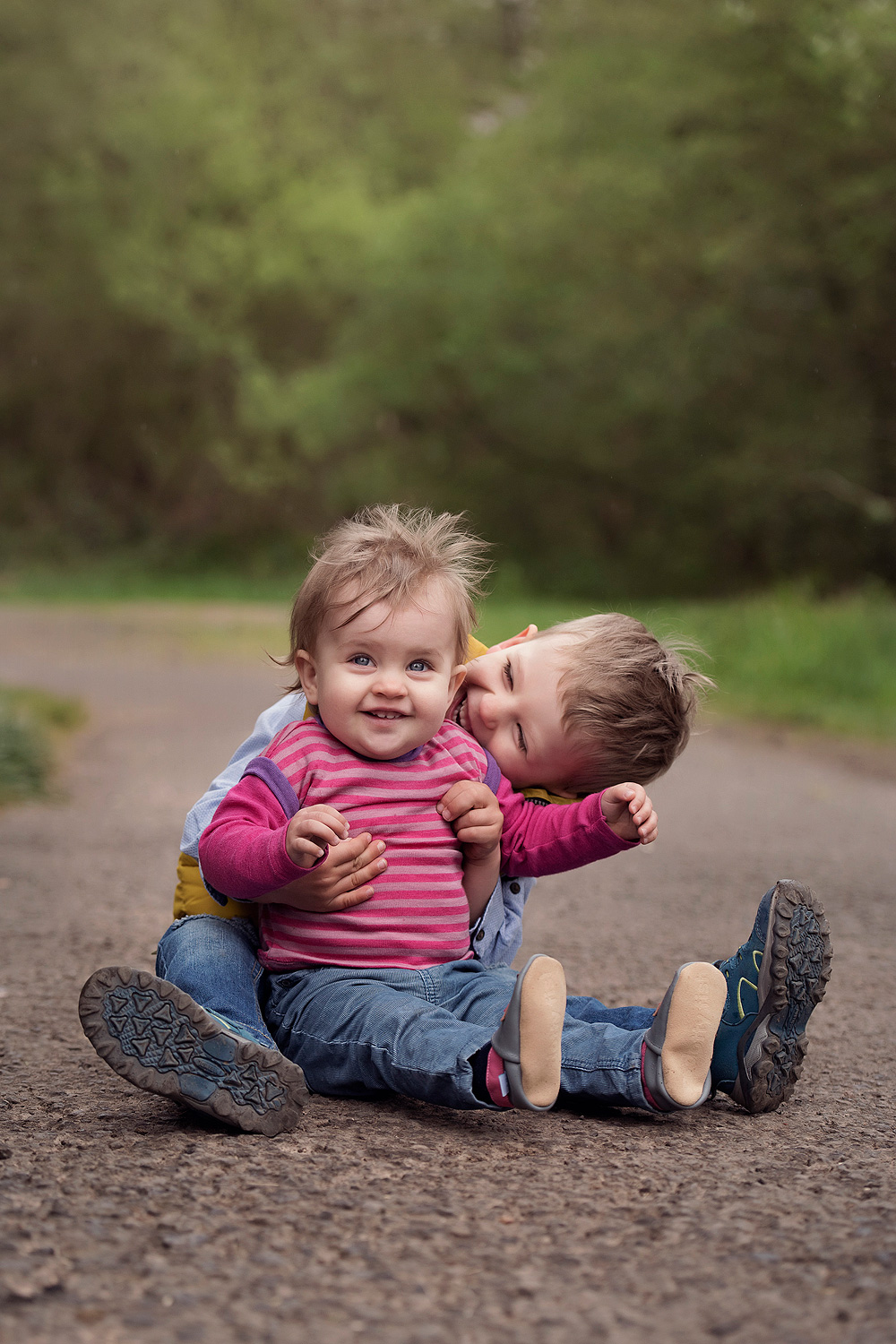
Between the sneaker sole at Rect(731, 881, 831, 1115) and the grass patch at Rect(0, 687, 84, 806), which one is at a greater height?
the grass patch at Rect(0, 687, 84, 806)

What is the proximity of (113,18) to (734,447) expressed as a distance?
10.9 meters

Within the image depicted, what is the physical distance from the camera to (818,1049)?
2568 mm

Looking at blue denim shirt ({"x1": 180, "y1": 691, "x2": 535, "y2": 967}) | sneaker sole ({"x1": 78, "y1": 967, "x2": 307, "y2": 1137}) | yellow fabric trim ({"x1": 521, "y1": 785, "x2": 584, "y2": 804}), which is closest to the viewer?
sneaker sole ({"x1": 78, "y1": 967, "x2": 307, "y2": 1137})

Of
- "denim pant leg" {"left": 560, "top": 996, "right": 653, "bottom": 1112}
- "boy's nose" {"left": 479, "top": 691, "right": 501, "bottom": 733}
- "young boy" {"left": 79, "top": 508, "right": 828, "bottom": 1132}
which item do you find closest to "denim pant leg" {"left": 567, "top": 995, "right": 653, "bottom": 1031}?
"young boy" {"left": 79, "top": 508, "right": 828, "bottom": 1132}

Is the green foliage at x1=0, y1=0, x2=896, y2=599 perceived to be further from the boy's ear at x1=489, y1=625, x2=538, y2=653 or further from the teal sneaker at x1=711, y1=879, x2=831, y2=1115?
the teal sneaker at x1=711, y1=879, x2=831, y2=1115

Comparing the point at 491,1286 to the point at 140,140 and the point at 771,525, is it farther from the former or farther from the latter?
the point at 140,140

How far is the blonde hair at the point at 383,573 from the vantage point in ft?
7.21

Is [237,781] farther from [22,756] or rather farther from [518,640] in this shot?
[22,756]

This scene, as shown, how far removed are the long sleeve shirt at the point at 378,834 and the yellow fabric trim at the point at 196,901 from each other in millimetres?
59

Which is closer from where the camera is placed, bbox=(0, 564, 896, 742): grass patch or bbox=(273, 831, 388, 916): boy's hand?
bbox=(273, 831, 388, 916): boy's hand

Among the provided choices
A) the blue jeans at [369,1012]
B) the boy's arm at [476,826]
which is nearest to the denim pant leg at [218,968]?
the blue jeans at [369,1012]

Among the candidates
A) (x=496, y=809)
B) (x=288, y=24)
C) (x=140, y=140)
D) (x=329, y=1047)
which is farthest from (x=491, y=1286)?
(x=288, y=24)

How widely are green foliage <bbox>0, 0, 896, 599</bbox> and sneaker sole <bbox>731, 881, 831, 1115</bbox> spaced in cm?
1129

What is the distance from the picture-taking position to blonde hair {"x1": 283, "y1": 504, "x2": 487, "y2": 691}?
2.20 metres
